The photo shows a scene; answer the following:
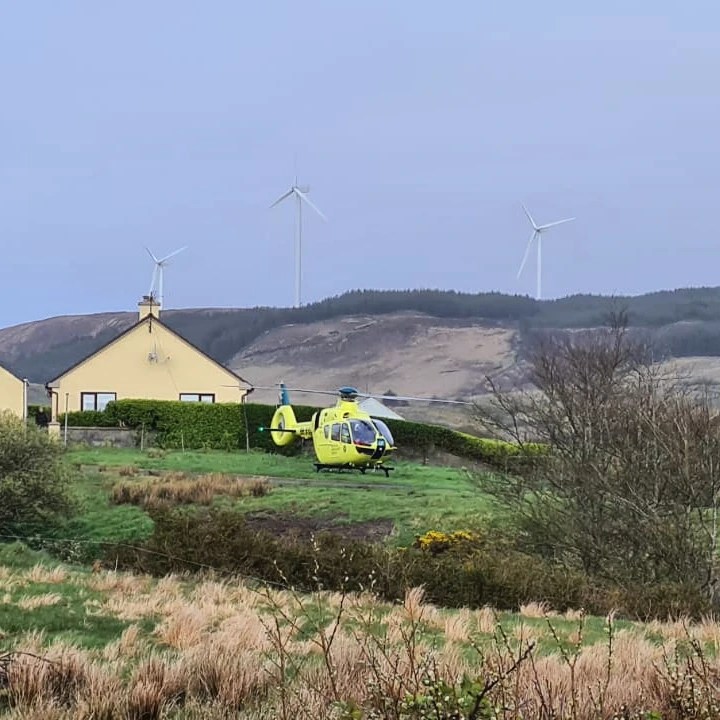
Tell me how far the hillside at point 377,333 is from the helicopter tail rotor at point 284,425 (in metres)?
31.1

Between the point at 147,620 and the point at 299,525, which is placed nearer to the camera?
the point at 147,620

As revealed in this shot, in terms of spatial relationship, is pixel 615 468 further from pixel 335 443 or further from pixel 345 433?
pixel 335 443

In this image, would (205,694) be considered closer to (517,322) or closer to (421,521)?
(421,521)

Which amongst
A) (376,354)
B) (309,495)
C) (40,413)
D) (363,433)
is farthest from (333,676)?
(376,354)

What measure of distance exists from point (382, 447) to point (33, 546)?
15913 mm

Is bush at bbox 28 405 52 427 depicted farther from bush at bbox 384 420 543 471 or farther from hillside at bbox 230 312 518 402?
hillside at bbox 230 312 518 402

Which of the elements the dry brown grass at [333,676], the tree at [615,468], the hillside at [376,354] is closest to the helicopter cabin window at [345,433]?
the tree at [615,468]

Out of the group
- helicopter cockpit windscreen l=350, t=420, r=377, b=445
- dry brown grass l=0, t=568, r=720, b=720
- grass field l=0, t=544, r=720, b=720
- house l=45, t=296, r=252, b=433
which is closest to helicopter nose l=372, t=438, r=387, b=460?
helicopter cockpit windscreen l=350, t=420, r=377, b=445

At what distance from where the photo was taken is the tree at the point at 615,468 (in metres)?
17.2

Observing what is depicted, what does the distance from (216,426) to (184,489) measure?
18.7 meters

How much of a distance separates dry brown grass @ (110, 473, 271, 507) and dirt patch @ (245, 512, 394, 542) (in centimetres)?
261

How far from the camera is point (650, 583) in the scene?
1712 cm

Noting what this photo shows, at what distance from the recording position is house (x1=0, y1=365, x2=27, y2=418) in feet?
156

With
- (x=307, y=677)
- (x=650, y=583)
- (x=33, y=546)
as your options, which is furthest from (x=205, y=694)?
(x=33, y=546)
